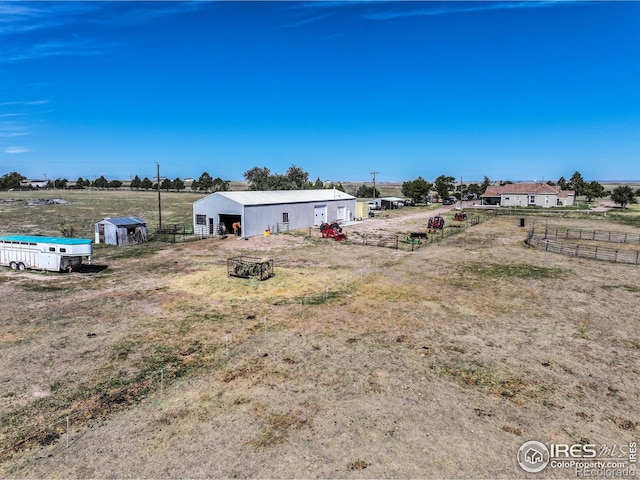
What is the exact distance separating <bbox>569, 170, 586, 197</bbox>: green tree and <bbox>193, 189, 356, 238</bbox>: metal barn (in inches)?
3611

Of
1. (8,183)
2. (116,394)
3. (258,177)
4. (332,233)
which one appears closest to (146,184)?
(8,183)

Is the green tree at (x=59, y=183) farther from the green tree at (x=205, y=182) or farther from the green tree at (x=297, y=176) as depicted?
the green tree at (x=297, y=176)

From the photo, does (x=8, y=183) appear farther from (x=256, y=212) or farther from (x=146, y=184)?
(x=256, y=212)

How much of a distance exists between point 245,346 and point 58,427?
19.9 ft

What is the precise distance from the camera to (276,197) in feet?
152

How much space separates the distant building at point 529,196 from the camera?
279 feet

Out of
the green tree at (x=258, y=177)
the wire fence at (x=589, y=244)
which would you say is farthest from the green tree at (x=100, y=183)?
the wire fence at (x=589, y=244)

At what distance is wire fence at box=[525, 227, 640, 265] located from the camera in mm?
30181

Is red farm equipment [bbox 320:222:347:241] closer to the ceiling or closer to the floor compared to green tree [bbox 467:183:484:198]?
closer to the floor

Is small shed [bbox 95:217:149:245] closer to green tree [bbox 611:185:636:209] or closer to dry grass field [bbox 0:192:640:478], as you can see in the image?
dry grass field [bbox 0:192:640:478]

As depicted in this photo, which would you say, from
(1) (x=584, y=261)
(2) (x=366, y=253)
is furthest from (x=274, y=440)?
(1) (x=584, y=261)

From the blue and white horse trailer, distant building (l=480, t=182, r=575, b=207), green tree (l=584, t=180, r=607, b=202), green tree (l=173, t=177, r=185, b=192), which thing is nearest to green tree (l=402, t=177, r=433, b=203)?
distant building (l=480, t=182, r=575, b=207)

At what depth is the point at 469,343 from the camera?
48.3 ft

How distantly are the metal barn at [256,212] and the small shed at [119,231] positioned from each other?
6389 millimetres
